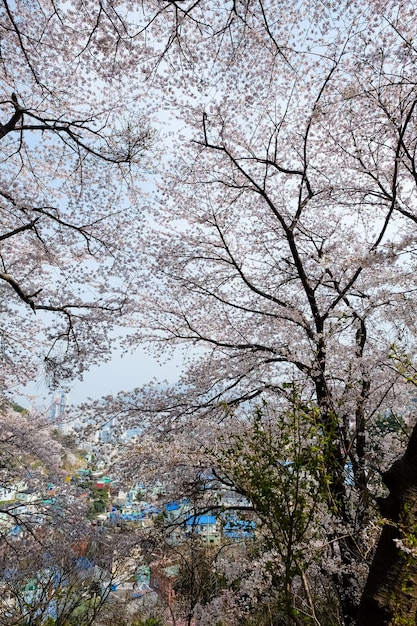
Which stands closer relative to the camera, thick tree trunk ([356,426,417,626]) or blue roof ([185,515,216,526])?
thick tree trunk ([356,426,417,626])

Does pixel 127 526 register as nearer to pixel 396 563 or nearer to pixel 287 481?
pixel 287 481

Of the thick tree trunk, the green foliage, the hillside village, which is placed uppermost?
the hillside village

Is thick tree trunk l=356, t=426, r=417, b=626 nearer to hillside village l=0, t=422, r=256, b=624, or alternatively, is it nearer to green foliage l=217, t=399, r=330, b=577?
green foliage l=217, t=399, r=330, b=577

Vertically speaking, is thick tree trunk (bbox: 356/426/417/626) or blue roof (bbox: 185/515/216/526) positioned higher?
blue roof (bbox: 185/515/216/526)

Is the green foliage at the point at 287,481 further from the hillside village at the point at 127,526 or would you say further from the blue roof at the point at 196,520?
the blue roof at the point at 196,520

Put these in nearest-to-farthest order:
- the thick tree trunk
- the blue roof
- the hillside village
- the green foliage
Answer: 1. the thick tree trunk
2. the green foliage
3. the hillside village
4. the blue roof

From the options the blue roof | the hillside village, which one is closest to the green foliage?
the hillside village

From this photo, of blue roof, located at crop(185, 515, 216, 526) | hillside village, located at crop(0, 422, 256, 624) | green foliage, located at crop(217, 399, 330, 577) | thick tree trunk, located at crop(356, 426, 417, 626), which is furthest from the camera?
blue roof, located at crop(185, 515, 216, 526)

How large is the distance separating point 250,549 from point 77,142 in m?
9.94

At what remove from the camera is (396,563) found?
1.85 meters

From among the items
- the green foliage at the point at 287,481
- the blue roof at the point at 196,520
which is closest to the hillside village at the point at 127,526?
the blue roof at the point at 196,520

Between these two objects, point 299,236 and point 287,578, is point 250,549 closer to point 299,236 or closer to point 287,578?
point 299,236

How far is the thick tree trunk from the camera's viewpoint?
1.79 m

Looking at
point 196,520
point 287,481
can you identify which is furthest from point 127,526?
point 287,481
